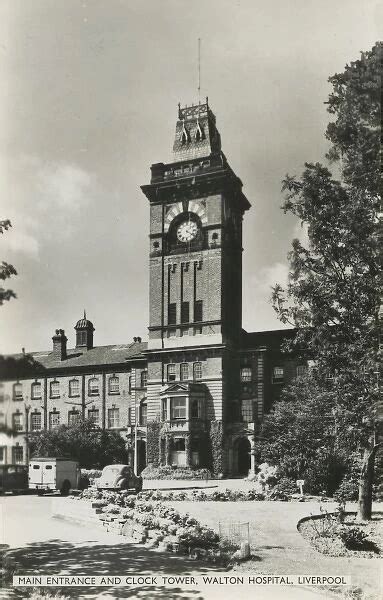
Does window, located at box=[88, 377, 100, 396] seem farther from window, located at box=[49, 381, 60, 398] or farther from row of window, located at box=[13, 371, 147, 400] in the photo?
window, located at box=[49, 381, 60, 398]

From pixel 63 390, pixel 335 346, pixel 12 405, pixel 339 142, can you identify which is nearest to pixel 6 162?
pixel 12 405

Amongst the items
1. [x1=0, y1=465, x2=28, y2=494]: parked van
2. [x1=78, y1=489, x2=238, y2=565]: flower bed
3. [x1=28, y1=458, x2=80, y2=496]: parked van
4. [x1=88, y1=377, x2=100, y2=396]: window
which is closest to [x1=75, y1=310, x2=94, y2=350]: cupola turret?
[x1=88, y1=377, x2=100, y2=396]: window

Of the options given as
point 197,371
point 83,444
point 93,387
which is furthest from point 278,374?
point 93,387

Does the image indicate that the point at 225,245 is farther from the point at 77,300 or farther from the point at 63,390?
the point at 77,300

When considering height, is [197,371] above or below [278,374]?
above

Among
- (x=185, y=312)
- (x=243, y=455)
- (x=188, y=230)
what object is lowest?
(x=243, y=455)

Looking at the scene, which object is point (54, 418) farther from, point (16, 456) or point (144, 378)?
point (16, 456)

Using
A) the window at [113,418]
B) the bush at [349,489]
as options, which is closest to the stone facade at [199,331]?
the window at [113,418]
